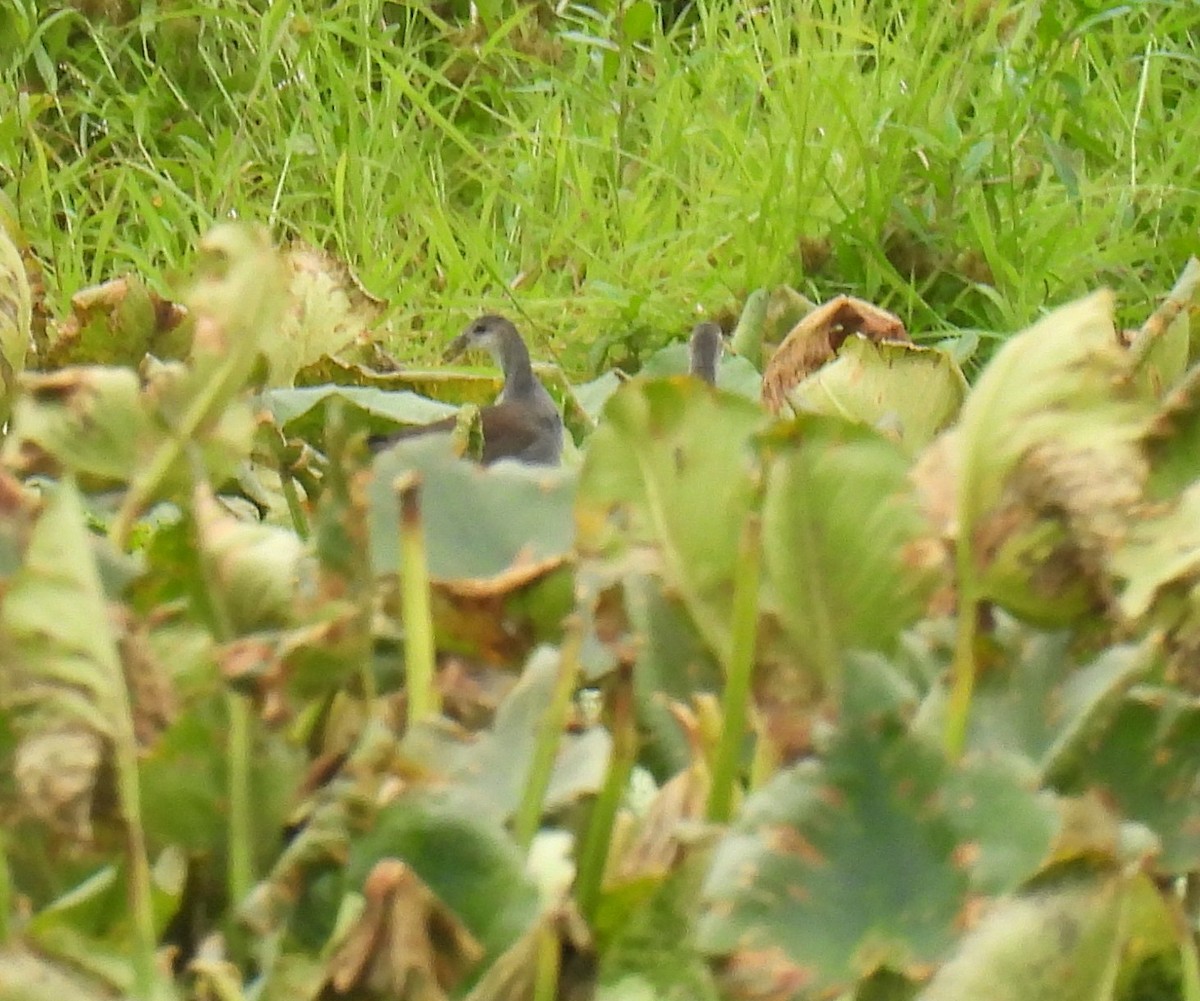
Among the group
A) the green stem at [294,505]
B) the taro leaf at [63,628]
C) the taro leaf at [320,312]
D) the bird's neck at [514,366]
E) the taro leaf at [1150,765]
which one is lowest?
the bird's neck at [514,366]

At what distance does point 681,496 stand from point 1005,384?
87mm

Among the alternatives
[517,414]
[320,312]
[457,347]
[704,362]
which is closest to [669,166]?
[457,347]

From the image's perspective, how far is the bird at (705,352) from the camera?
1069 millimetres

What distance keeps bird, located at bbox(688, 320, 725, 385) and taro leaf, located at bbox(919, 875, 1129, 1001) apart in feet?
1.71

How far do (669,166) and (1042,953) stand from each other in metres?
3.30

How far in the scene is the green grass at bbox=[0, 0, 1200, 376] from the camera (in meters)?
3.10

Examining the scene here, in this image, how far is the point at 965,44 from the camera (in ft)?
12.1

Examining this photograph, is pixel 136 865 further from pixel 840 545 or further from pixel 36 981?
pixel 840 545

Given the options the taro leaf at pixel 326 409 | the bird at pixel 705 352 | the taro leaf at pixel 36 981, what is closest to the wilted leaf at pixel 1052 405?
the taro leaf at pixel 36 981

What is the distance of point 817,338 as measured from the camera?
2.95 ft

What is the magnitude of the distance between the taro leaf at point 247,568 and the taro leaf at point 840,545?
0.41 feet

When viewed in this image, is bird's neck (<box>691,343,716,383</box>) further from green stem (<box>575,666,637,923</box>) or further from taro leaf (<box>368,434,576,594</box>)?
green stem (<box>575,666,637,923</box>)

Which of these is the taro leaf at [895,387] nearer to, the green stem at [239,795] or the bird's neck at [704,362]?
the bird's neck at [704,362]

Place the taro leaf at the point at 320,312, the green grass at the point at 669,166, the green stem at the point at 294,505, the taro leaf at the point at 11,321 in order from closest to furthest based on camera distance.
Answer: the green stem at the point at 294,505
the taro leaf at the point at 11,321
the taro leaf at the point at 320,312
the green grass at the point at 669,166
